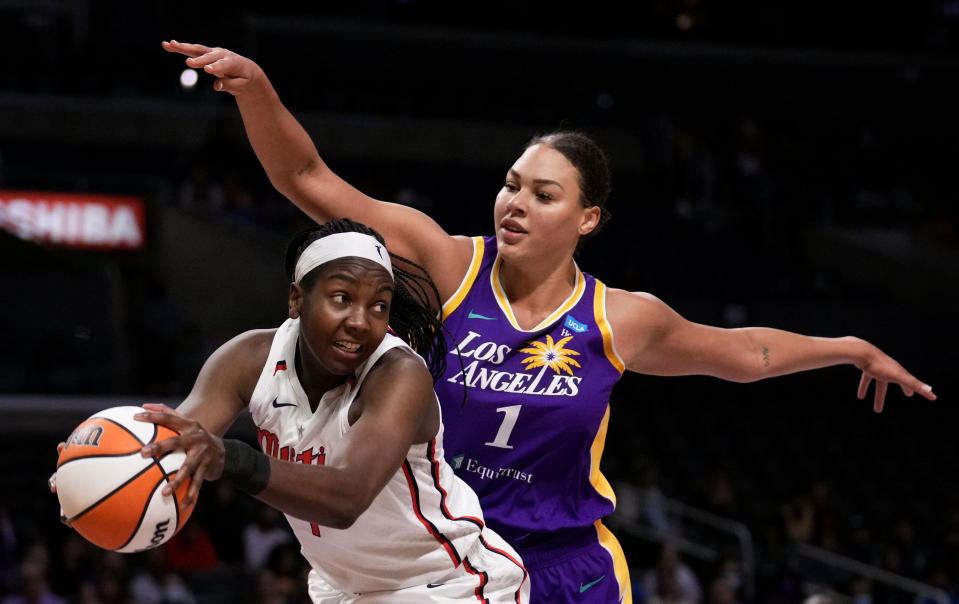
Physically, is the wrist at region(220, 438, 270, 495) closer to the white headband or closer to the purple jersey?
the white headband

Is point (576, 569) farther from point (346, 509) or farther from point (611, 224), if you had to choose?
point (611, 224)

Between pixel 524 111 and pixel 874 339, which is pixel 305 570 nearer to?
pixel 874 339

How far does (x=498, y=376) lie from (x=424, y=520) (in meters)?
0.77

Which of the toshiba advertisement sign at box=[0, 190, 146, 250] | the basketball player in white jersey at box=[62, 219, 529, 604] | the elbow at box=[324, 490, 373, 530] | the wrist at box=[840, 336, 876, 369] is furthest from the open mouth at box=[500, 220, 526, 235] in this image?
the toshiba advertisement sign at box=[0, 190, 146, 250]

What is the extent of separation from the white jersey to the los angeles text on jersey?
57cm

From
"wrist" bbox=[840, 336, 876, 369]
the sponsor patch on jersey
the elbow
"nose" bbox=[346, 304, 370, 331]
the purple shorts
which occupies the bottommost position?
the purple shorts

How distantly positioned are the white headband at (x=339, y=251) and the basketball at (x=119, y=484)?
0.62 metres

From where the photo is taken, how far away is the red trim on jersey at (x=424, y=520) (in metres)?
3.35

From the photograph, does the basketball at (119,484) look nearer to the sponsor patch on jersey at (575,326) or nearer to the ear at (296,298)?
the ear at (296,298)

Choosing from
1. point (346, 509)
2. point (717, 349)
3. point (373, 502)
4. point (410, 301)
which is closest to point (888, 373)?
point (717, 349)

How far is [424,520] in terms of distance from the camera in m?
3.40

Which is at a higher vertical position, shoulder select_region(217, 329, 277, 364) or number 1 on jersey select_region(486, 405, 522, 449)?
shoulder select_region(217, 329, 277, 364)

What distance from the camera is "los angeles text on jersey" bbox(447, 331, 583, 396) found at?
405 cm

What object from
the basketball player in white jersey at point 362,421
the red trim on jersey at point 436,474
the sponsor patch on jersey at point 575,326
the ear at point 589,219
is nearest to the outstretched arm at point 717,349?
the sponsor patch on jersey at point 575,326
